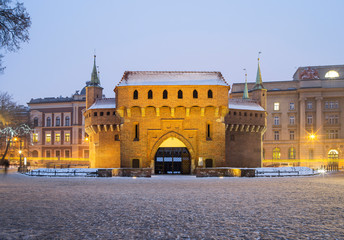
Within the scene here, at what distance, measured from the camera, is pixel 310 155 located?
7006 centimetres

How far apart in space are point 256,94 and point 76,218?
39.8 meters

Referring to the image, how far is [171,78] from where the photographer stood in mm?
40781

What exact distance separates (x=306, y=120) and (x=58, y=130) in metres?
46.3

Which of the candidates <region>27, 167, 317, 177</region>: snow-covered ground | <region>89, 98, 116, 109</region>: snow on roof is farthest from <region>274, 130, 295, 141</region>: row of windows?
<region>89, 98, 116, 109</region>: snow on roof

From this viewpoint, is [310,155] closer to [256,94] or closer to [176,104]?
[256,94]

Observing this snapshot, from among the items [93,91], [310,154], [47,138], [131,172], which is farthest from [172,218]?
[47,138]

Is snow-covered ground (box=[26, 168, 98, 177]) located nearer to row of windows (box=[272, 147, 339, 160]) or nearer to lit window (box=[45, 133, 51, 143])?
lit window (box=[45, 133, 51, 143])

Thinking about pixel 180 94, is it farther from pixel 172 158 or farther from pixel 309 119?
pixel 309 119

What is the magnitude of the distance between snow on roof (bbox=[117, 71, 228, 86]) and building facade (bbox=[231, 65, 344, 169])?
33.0 m

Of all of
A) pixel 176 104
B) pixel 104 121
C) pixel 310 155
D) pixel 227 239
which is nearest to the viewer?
pixel 227 239

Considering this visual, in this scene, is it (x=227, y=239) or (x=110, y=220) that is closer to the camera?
A: (x=227, y=239)

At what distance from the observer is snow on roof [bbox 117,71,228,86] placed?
40062mm

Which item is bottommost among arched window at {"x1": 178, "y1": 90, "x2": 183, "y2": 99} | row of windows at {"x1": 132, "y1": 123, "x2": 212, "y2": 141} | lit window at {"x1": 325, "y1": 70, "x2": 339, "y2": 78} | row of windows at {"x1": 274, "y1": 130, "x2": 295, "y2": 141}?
row of windows at {"x1": 132, "y1": 123, "x2": 212, "y2": 141}

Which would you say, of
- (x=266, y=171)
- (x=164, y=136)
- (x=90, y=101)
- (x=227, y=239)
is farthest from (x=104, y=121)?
(x=227, y=239)
